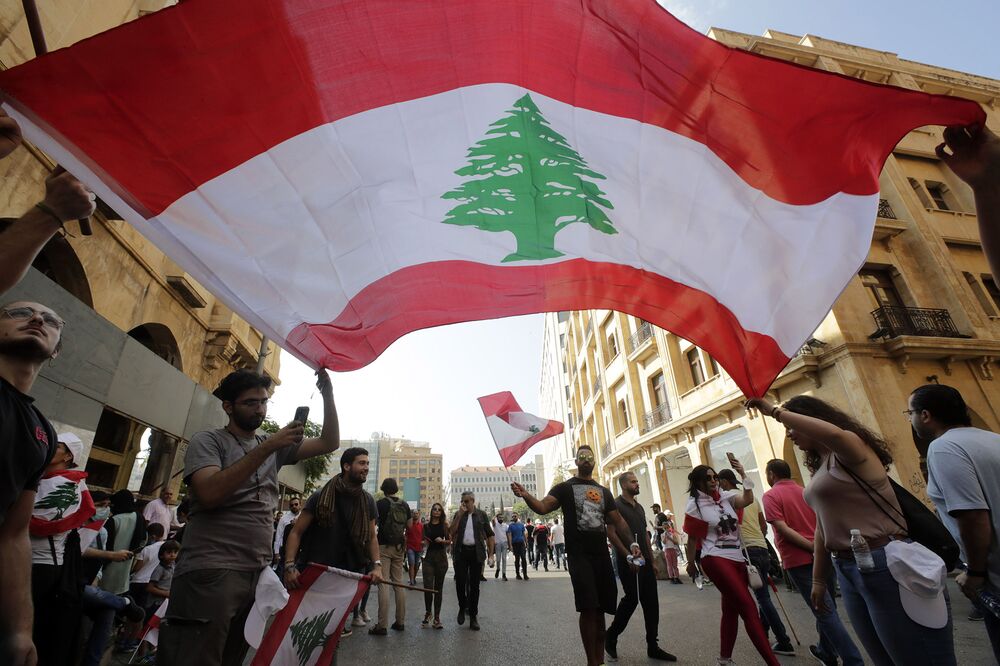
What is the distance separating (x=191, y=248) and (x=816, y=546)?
3867 mm

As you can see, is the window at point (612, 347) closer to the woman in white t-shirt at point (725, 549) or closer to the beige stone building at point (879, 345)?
the beige stone building at point (879, 345)

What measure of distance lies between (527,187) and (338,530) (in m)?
3.12

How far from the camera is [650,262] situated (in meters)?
3.02

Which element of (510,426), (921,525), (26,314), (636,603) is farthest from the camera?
(510,426)

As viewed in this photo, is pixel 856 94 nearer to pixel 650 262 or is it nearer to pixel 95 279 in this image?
pixel 650 262

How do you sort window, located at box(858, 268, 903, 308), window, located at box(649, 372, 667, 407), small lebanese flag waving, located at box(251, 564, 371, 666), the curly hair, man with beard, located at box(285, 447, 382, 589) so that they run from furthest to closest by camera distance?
1. window, located at box(649, 372, 667, 407)
2. window, located at box(858, 268, 903, 308)
3. man with beard, located at box(285, 447, 382, 589)
4. the curly hair
5. small lebanese flag waving, located at box(251, 564, 371, 666)

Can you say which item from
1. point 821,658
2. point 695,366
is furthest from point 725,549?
point 695,366

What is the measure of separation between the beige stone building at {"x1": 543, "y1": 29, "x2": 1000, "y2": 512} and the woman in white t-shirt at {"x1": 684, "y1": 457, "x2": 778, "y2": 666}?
6.16 m

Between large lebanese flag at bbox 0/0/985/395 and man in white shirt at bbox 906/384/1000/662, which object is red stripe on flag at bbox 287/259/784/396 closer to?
large lebanese flag at bbox 0/0/985/395

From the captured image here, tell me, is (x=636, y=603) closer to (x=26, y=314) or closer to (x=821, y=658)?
(x=821, y=658)

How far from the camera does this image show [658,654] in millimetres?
4586

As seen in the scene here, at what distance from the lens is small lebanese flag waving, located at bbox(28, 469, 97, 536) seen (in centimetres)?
312

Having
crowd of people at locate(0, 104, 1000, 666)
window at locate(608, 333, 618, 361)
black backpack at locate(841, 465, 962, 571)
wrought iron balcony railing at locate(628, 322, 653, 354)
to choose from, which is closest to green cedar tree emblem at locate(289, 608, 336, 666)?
crowd of people at locate(0, 104, 1000, 666)

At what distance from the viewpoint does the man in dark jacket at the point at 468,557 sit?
654 centimetres
